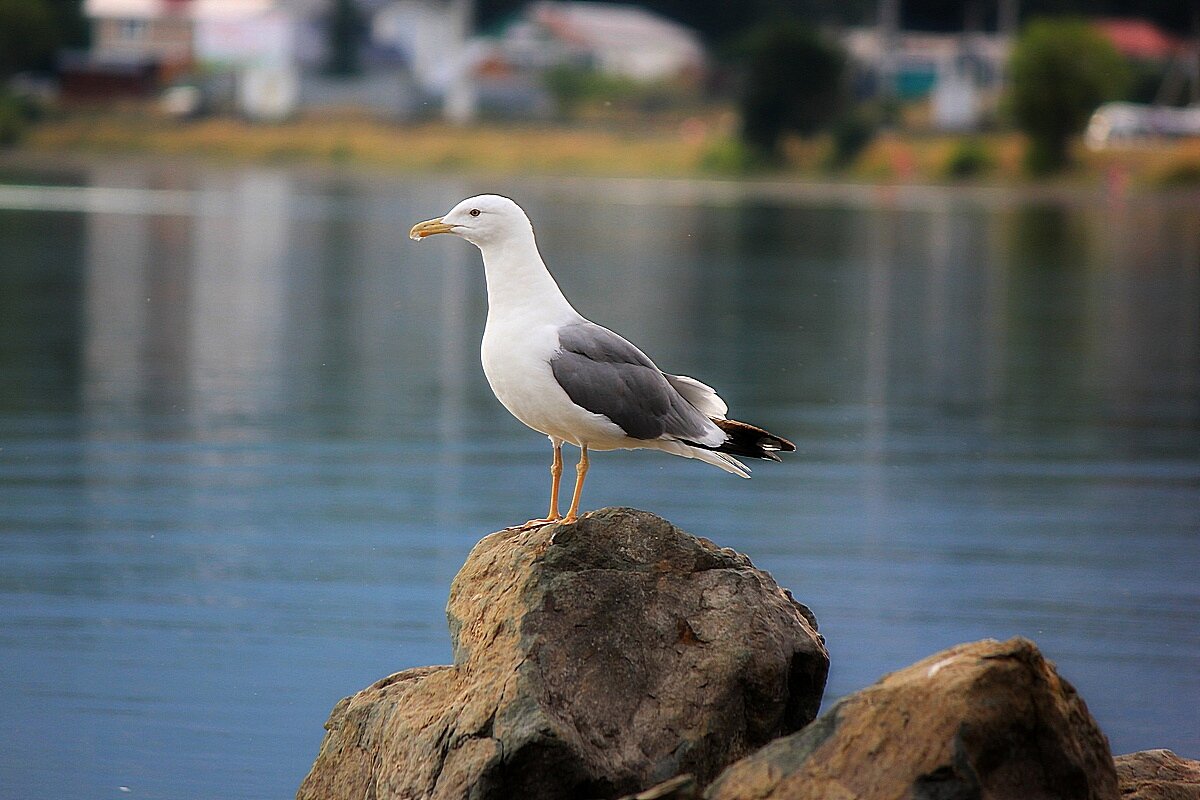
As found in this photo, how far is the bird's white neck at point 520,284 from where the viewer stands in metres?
7.07

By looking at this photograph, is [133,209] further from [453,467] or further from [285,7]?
[285,7]

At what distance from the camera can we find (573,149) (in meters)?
74.0

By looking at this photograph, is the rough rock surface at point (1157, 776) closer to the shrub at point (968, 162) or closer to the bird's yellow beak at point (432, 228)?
the bird's yellow beak at point (432, 228)

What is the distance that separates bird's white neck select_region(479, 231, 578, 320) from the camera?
278 inches

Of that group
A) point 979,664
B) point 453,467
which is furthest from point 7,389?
point 979,664

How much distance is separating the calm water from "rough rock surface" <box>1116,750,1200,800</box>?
1436 mm

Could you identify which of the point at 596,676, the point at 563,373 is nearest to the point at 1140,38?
the point at 563,373

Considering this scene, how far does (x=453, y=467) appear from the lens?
1380 cm

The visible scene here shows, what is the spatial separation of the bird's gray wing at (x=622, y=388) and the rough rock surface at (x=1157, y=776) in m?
1.89

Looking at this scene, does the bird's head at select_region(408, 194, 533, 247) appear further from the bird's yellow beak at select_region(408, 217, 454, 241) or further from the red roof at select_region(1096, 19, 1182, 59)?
the red roof at select_region(1096, 19, 1182, 59)

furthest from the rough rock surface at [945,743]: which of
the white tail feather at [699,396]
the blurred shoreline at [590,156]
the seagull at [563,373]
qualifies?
the blurred shoreline at [590,156]

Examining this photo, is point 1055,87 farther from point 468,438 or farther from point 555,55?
point 468,438

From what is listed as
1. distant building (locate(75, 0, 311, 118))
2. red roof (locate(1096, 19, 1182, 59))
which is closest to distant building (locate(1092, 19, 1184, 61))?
red roof (locate(1096, 19, 1182, 59))

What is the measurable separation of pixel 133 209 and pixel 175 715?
3690 centimetres
